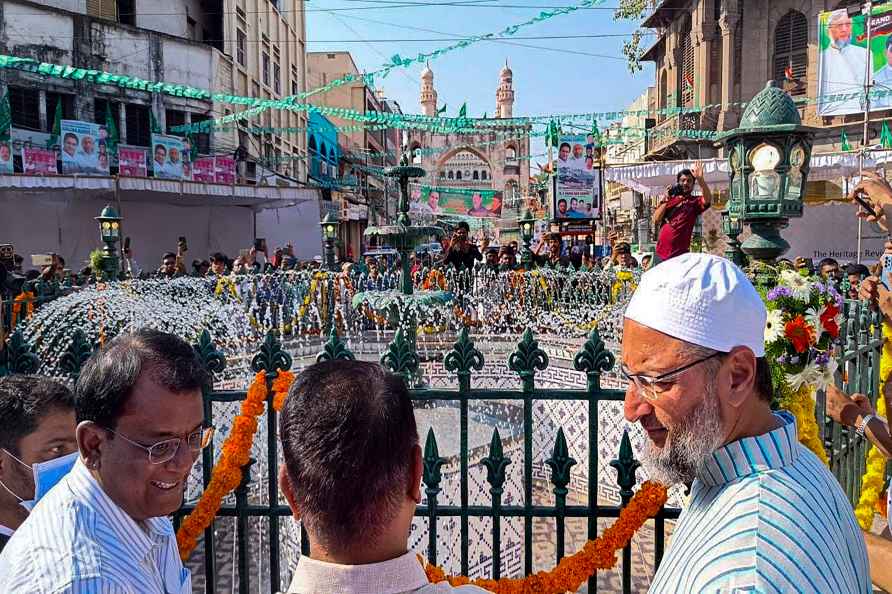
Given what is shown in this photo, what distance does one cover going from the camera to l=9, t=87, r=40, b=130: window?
56.3 feet

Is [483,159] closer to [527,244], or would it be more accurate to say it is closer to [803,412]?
[527,244]

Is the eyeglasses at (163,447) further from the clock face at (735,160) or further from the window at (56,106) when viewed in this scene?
the window at (56,106)

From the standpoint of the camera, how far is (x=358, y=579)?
1.16 m

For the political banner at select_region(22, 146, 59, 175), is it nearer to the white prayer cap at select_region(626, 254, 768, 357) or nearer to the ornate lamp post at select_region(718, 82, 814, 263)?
the ornate lamp post at select_region(718, 82, 814, 263)

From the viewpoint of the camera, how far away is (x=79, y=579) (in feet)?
4.76

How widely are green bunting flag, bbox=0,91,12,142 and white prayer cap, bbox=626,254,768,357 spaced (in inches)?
702

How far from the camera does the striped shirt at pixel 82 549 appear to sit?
56.9 inches

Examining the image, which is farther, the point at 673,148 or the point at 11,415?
the point at 673,148

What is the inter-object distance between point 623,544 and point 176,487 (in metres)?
1.75

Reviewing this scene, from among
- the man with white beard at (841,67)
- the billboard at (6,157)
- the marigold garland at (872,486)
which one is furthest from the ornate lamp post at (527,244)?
the billboard at (6,157)

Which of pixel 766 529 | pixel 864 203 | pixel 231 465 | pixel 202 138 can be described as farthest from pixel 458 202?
pixel 766 529

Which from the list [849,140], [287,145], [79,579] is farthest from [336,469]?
[287,145]

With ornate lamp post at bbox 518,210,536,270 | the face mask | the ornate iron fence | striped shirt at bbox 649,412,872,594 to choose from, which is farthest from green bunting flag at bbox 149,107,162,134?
striped shirt at bbox 649,412,872,594

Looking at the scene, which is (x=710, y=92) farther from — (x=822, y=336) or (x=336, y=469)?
(x=336, y=469)
